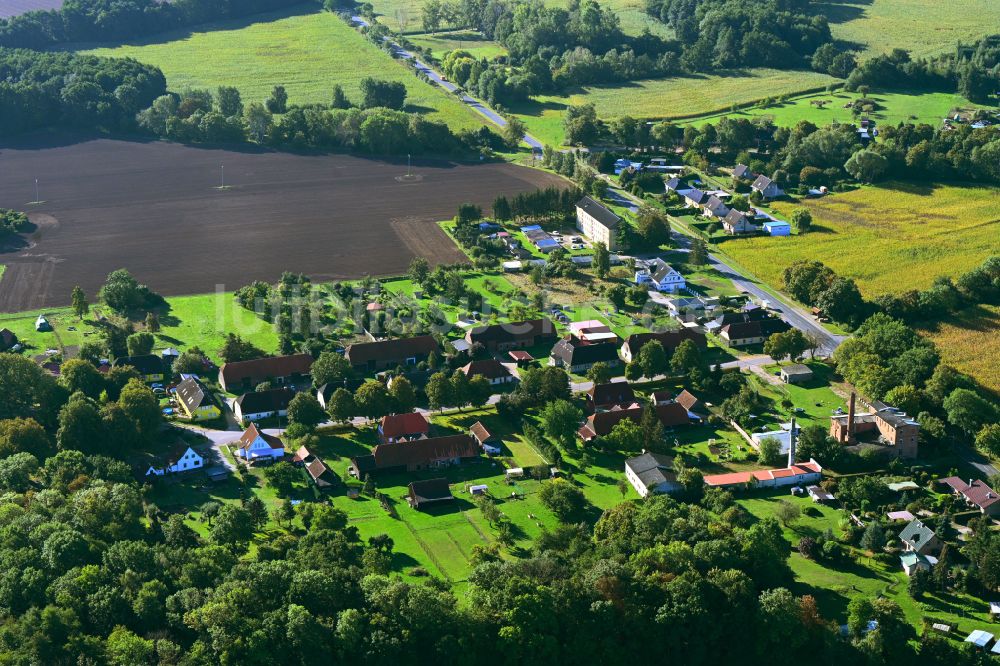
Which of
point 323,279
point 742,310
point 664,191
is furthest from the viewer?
point 664,191

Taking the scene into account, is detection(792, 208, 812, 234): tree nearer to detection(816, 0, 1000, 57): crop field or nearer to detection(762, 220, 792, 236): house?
detection(762, 220, 792, 236): house

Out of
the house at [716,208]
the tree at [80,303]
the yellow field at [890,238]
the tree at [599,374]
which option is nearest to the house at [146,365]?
the tree at [80,303]

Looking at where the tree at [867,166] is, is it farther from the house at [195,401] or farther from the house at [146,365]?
the house at [146,365]

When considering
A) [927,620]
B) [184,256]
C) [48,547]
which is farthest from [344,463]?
[184,256]

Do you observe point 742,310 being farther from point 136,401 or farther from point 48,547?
point 48,547

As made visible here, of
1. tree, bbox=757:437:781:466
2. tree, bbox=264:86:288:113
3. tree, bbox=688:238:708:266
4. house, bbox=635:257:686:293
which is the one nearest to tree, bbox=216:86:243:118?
tree, bbox=264:86:288:113

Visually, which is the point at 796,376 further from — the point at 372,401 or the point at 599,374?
the point at 372,401
